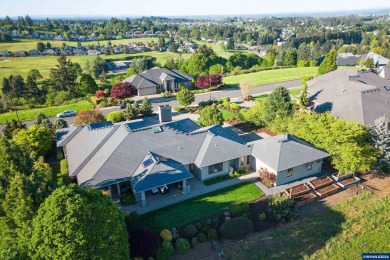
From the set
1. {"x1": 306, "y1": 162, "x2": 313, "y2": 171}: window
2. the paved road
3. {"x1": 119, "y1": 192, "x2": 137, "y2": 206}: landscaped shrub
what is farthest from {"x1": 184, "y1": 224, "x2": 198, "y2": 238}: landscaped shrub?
the paved road

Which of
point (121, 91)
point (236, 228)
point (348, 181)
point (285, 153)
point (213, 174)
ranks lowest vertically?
point (348, 181)

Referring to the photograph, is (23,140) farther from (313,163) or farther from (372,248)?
(372,248)

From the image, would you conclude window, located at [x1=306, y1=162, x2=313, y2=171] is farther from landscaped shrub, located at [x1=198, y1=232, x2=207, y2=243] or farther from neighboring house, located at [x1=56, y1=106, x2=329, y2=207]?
landscaped shrub, located at [x1=198, y1=232, x2=207, y2=243]

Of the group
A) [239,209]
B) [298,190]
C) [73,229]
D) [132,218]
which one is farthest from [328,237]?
[73,229]

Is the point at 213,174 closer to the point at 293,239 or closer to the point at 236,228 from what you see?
the point at 236,228

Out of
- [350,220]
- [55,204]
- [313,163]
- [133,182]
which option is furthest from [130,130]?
[350,220]

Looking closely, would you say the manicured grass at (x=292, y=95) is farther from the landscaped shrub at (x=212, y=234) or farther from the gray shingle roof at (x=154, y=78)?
the landscaped shrub at (x=212, y=234)
